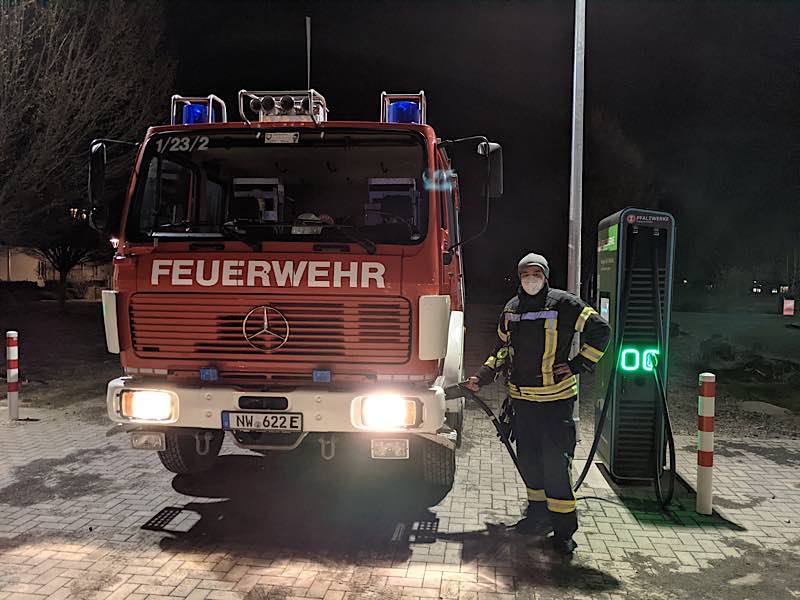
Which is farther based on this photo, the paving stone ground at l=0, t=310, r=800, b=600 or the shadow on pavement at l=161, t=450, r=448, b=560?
the shadow on pavement at l=161, t=450, r=448, b=560

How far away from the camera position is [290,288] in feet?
13.6

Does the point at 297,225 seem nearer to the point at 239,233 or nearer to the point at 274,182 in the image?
the point at 239,233

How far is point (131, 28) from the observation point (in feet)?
38.4

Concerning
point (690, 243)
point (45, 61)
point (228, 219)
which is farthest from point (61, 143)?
point (690, 243)

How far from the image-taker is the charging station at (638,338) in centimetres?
532

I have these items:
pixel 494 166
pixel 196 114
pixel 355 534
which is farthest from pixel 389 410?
pixel 196 114

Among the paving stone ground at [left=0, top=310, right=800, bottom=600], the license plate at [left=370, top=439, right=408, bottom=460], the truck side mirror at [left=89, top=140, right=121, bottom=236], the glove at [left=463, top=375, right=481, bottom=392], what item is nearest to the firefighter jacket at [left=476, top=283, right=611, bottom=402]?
the glove at [left=463, top=375, right=481, bottom=392]

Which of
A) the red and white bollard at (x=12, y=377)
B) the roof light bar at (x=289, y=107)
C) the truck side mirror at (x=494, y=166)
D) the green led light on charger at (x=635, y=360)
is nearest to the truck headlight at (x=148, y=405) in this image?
the roof light bar at (x=289, y=107)

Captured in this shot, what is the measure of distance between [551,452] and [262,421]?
189 cm

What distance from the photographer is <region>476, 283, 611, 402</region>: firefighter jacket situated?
4.34 meters

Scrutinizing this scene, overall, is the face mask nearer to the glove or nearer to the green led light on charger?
the glove

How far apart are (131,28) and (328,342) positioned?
10.0 m

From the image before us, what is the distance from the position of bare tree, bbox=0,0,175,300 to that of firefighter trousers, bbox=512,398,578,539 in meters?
9.29

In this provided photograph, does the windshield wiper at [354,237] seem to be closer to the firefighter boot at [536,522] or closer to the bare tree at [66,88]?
the firefighter boot at [536,522]
